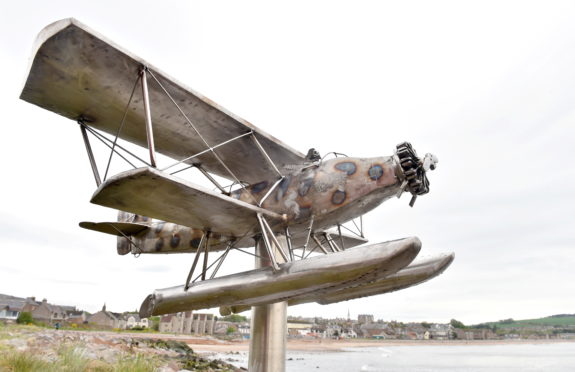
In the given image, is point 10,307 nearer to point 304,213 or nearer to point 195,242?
point 195,242

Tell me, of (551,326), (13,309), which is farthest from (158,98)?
(551,326)

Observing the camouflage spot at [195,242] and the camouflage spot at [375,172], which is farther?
the camouflage spot at [195,242]

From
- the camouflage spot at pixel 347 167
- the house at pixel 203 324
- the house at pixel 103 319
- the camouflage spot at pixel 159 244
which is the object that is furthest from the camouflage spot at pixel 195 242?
the house at pixel 103 319

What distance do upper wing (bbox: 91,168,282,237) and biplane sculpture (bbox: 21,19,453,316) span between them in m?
0.01

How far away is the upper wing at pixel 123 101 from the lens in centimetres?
493

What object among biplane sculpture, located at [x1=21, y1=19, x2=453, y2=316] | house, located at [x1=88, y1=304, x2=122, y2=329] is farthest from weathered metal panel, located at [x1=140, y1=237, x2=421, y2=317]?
house, located at [x1=88, y1=304, x2=122, y2=329]

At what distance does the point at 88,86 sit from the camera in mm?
5598

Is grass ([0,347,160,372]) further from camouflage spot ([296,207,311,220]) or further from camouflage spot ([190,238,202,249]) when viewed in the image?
camouflage spot ([296,207,311,220])

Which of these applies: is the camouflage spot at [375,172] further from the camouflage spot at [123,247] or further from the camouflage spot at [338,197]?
the camouflage spot at [123,247]

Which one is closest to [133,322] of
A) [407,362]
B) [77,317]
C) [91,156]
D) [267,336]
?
[77,317]

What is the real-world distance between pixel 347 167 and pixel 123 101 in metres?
3.67

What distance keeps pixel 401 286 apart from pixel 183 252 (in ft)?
15.3

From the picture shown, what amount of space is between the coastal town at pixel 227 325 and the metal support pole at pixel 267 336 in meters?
35.2

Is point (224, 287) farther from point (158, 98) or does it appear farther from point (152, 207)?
point (158, 98)
